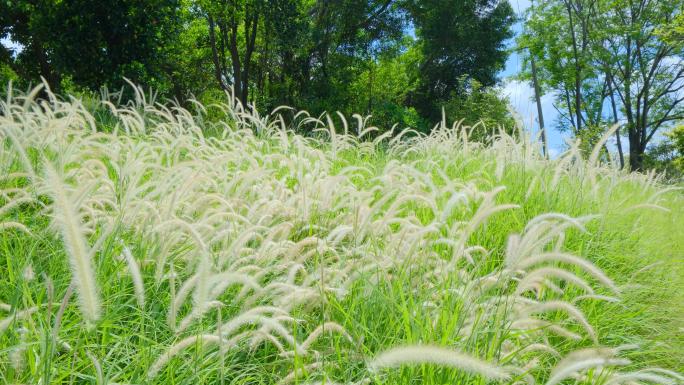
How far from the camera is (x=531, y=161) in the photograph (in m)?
3.59

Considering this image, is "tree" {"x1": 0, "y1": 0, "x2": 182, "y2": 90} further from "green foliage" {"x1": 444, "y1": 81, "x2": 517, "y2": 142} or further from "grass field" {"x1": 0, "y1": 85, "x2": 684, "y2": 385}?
"green foliage" {"x1": 444, "y1": 81, "x2": 517, "y2": 142}

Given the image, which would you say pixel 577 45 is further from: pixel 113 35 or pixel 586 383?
pixel 586 383

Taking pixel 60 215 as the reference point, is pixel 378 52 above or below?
above

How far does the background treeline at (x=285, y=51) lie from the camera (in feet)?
27.8

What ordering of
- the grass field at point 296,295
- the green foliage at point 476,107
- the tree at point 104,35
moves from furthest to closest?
the green foliage at point 476,107 < the tree at point 104,35 < the grass field at point 296,295

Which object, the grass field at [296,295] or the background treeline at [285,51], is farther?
the background treeline at [285,51]

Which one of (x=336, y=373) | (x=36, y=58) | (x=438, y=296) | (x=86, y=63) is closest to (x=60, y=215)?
(x=336, y=373)

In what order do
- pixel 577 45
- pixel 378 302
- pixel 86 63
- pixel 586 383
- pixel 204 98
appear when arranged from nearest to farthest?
pixel 586 383, pixel 378 302, pixel 86 63, pixel 204 98, pixel 577 45

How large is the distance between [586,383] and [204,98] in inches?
769

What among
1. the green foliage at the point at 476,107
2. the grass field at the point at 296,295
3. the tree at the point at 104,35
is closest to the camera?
the grass field at the point at 296,295

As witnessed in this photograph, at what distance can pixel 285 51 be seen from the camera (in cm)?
1518

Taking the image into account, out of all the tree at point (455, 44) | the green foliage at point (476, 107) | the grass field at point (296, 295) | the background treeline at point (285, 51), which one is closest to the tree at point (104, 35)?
the background treeline at point (285, 51)

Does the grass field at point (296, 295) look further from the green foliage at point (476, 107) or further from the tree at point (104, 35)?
the green foliage at point (476, 107)

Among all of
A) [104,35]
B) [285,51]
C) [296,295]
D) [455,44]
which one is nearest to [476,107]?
[455,44]
